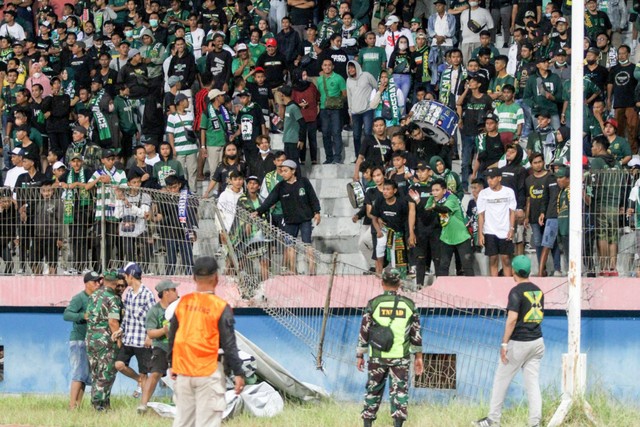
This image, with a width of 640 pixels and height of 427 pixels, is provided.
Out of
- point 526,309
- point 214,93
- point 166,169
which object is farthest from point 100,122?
point 526,309

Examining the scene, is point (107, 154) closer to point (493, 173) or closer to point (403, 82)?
point (403, 82)

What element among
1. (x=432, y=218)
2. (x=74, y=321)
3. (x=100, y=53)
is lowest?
(x=74, y=321)

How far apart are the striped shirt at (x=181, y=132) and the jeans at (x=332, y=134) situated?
7.75 ft

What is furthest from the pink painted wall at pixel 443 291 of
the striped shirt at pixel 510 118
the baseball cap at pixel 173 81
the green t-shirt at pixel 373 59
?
the green t-shirt at pixel 373 59

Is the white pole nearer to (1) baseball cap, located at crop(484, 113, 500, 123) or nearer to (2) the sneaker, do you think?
(2) the sneaker

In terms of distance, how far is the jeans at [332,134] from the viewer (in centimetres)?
2220

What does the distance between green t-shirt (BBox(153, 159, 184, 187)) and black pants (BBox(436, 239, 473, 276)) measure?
16.4 feet

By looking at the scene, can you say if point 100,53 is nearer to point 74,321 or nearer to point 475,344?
point 74,321

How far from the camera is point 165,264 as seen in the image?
1641cm

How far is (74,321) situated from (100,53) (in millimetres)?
11254

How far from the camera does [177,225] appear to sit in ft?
54.0

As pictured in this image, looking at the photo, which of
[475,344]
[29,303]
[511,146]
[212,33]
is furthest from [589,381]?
[212,33]

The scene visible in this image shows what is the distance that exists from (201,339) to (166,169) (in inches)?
408

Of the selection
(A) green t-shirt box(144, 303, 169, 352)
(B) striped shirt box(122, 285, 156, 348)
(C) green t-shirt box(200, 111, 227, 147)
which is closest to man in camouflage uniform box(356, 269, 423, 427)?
(A) green t-shirt box(144, 303, 169, 352)
